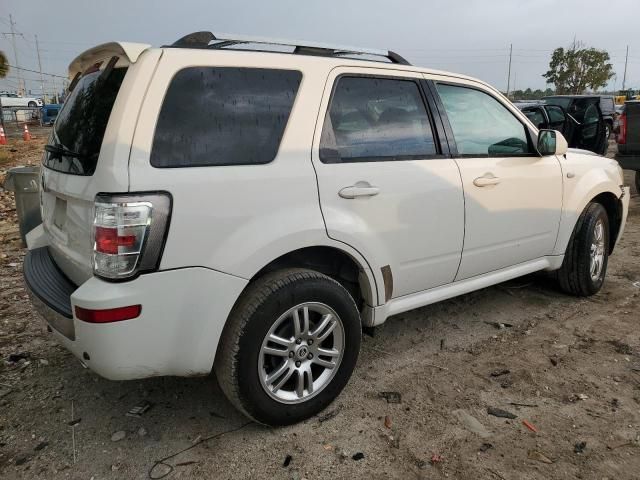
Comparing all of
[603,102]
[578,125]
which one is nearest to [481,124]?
[578,125]

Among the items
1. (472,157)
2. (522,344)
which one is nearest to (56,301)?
(472,157)

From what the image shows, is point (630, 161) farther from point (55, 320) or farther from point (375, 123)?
point (55, 320)

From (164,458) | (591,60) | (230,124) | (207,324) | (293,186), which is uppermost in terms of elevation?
(591,60)

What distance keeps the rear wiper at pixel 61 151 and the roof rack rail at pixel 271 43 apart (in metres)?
0.68

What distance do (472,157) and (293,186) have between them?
1.45 meters

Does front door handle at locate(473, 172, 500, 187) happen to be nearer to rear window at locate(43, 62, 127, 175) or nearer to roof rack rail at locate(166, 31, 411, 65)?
roof rack rail at locate(166, 31, 411, 65)

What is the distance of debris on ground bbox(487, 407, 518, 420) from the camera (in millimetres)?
2814

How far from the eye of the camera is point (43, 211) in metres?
3.06

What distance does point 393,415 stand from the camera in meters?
2.83

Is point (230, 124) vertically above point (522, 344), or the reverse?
point (230, 124)

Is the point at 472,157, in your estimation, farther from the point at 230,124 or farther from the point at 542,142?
the point at 230,124

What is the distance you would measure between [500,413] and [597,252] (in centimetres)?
233

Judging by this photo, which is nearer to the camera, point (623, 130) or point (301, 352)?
point (301, 352)

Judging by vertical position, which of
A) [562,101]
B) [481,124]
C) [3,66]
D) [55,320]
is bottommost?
[55,320]
